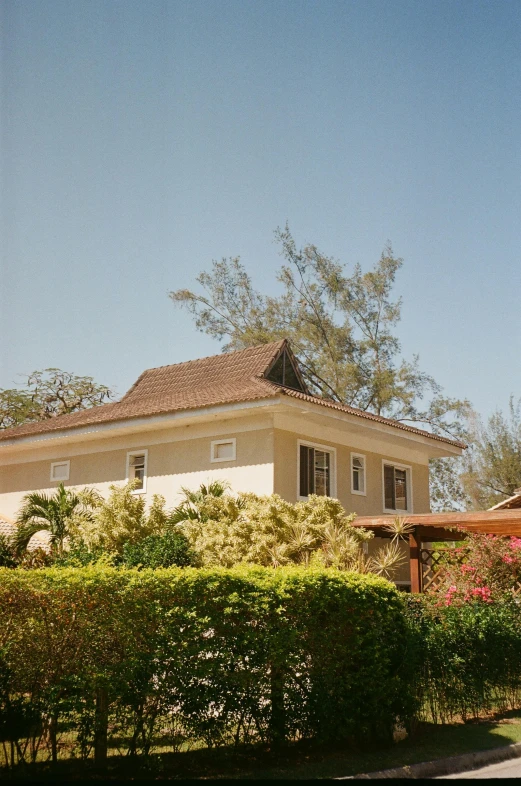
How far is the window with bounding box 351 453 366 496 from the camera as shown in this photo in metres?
24.6

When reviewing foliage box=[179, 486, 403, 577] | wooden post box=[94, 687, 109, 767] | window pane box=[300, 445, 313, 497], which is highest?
window pane box=[300, 445, 313, 497]

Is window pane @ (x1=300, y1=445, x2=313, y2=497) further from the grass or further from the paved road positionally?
the paved road

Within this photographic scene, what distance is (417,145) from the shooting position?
1390 centimetres

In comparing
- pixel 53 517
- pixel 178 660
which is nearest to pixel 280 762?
pixel 178 660

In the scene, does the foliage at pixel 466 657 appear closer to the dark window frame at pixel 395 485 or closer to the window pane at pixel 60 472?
the dark window frame at pixel 395 485

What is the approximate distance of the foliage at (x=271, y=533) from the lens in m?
17.6

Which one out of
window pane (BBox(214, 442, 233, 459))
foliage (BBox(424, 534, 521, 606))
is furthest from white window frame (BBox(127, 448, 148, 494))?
foliage (BBox(424, 534, 521, 606))

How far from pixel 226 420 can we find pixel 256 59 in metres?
12.1

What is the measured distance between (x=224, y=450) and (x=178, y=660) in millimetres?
13606

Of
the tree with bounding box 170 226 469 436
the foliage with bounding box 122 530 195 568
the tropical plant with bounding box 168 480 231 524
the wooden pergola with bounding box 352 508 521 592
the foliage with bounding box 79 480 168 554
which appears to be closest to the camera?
the foliage with bounding box 122 530 195 568

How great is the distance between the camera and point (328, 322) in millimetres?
42906

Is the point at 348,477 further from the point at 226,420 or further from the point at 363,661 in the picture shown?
the point at 363,661

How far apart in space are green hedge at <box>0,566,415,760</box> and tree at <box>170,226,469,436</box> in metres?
32.5

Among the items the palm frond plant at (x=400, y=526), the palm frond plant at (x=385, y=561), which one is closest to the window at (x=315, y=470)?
the palm frond plant at (x=385, y=561)
